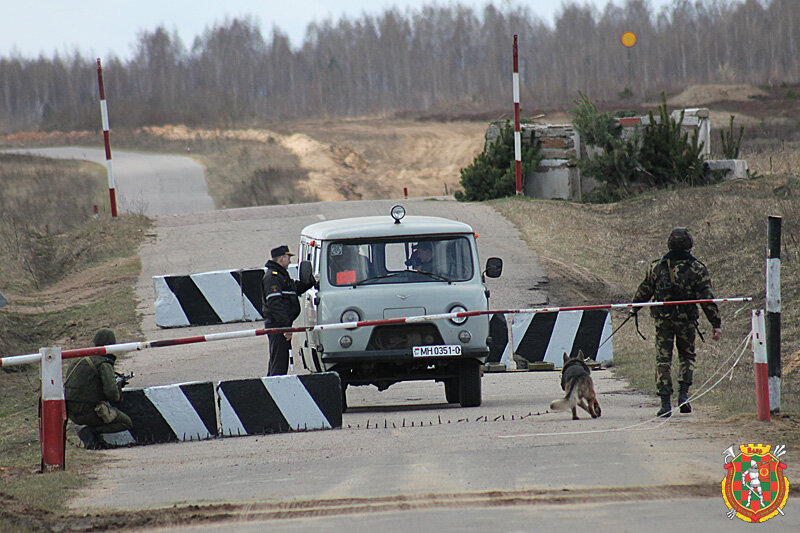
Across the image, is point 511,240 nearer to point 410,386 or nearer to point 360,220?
point 410,386

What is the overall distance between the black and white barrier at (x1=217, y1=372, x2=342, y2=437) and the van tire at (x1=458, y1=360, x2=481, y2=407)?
1731mm

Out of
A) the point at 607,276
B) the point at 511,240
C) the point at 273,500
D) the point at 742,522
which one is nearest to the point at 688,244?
the point at 742,522

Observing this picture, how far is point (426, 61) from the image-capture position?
5015 inches

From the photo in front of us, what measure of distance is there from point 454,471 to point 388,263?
400 centimetres

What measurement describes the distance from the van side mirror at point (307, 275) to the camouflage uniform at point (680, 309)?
3.67m

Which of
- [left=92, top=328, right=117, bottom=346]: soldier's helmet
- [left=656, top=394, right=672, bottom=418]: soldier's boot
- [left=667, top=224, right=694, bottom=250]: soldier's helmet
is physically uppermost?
[left=667, top=224, right=694, bottom=250]: soldier's helmet

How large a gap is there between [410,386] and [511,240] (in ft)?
37.3

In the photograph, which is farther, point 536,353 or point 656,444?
point 536,353

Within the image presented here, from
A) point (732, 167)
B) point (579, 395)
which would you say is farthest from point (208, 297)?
point (732, 167)

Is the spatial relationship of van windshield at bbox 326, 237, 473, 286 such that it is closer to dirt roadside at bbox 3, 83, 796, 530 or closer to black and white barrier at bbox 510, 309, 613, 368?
black and white barrier at bbox 510, 309, 613, 368

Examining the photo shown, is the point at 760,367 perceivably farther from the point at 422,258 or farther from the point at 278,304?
the point at 278,304

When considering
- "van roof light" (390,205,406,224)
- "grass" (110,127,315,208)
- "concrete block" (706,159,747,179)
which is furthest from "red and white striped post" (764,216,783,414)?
"grass" (110,127,315,208)

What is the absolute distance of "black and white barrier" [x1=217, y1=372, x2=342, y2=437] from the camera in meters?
9.55

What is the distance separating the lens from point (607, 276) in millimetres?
22219
